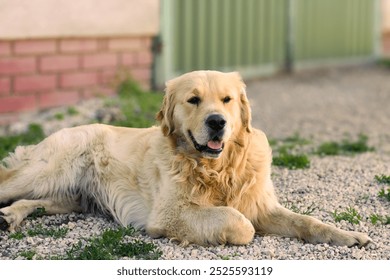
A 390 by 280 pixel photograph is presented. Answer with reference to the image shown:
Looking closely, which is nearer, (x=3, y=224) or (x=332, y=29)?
(x=3, y=224)

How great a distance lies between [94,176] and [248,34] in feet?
26.3

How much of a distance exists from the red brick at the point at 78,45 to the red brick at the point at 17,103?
31.2 inches

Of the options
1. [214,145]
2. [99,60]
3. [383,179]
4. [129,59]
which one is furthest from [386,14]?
[214,145]

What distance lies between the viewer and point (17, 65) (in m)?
9.82

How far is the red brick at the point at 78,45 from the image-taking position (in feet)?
34.0

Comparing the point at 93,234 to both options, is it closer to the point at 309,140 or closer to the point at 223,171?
the point at 223,171

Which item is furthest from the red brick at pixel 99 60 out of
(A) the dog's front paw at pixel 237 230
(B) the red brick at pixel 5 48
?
(A) the dog's front paw at pixel 237 230

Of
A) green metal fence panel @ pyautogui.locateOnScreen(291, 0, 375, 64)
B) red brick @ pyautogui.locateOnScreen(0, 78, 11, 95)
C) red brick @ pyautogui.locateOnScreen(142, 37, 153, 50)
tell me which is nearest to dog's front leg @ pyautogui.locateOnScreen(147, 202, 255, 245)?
red brick @ pyautogui.locateOnScreen(0, 78, 11, 95)

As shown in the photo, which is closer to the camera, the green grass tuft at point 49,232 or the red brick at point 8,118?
the green grass tuft at point 49,232

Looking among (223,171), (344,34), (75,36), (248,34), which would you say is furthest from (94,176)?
(344,34)

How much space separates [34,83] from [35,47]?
1.48ft

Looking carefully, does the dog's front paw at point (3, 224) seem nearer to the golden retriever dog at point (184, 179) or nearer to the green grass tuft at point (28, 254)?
the golden retriever dog at point (184, 179)

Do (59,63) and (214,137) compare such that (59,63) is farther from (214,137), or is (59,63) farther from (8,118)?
(214,137)
